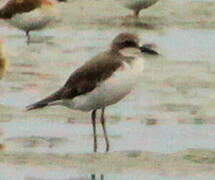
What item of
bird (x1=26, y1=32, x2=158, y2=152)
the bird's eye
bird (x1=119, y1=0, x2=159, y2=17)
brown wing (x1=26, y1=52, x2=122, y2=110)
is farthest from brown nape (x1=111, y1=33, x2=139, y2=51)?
bird (x1=119, y1=0, x2=159, y2=17)

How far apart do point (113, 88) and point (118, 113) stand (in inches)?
87.8

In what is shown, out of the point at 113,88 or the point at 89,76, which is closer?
the point at 113,88

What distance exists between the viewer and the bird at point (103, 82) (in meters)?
12.9

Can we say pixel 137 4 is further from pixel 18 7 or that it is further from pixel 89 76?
pixel 89 76

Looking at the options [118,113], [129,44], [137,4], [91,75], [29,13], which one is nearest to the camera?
[91,75]

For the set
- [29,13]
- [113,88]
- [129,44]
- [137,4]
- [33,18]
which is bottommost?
[137,4]

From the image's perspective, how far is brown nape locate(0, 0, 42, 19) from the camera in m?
21.6

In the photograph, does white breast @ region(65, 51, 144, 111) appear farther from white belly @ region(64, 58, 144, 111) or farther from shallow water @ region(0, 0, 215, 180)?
shallow water @ region(0, 0, 215, 180)

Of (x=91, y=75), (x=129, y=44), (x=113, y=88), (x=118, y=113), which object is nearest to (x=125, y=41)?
(x=129, y=44)

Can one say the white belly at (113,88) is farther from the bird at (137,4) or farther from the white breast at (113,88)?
the bird at (137,4)

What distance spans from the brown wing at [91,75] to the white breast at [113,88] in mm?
60

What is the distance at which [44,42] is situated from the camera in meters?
21.7

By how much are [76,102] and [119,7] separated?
13776mm

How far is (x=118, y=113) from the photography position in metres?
15.1
